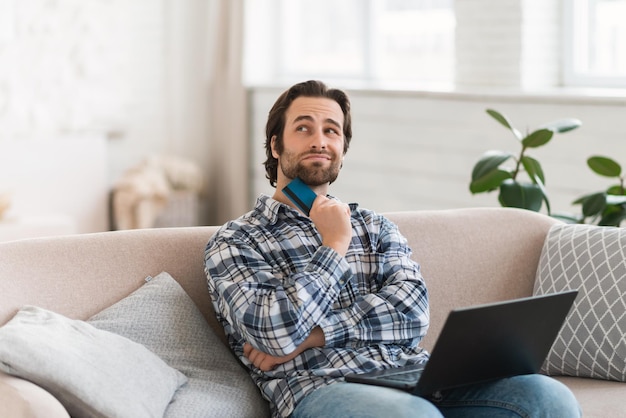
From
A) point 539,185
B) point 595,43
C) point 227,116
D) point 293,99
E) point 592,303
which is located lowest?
point 592,303

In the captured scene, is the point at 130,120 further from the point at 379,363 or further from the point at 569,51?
the point at 379,363

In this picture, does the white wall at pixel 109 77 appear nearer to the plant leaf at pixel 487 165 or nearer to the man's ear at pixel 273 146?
the plant leaf at pixel 487 165

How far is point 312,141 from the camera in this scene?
7.64 ft

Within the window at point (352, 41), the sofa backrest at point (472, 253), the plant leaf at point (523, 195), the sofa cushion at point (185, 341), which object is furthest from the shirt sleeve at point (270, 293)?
the window at point (352, 41)

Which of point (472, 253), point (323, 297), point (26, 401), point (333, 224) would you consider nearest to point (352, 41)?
point (472, 253)

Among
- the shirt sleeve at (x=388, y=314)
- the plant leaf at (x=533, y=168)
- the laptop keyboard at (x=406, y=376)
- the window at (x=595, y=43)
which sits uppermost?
the window at (x=595, y=43)

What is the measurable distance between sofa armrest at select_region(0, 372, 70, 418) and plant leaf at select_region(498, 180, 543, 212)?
1.70m

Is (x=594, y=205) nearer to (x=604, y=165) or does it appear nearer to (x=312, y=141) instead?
(x=604, y=165)

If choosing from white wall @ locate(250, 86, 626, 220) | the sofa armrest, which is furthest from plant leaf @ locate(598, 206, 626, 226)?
the sofa armrest

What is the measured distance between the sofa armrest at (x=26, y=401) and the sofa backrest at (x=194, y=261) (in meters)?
0.37

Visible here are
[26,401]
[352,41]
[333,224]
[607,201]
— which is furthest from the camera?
[352,41]

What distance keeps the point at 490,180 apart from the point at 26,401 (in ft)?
5.82

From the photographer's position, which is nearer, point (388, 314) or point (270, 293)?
point (270, 293)

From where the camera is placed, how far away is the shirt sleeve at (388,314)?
2.12 m
